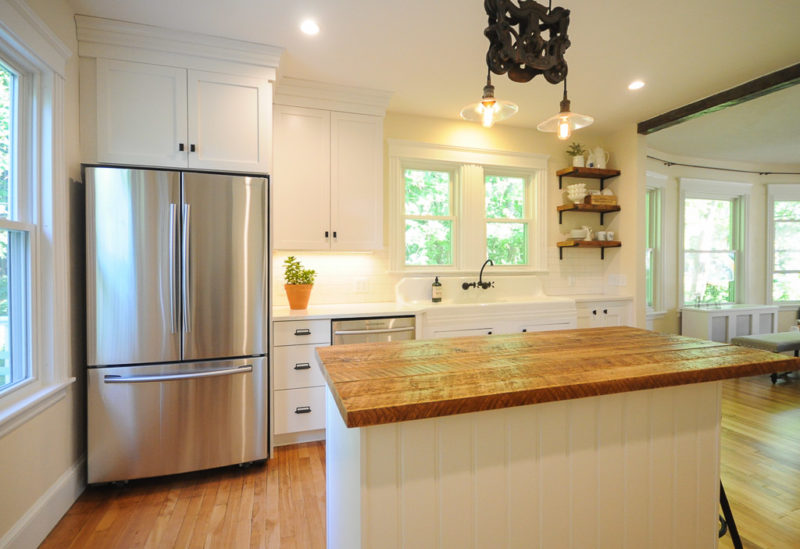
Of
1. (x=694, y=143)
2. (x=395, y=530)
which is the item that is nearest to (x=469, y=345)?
(x=395, y=530)

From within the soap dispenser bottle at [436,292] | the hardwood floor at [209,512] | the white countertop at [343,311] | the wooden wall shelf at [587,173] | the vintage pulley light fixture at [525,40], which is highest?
the wooden wall shelf at [587,173]

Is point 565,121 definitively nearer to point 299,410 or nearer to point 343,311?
point 343,311

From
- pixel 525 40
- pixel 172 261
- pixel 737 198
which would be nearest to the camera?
pixel 525 40

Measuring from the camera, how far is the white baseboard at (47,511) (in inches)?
64.9

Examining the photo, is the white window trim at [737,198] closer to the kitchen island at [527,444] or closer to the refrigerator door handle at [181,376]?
the kitchen island at [527,444]

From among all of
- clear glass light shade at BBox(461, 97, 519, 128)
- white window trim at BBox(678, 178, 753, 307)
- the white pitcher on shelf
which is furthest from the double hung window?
white window trim at BBox(678, 178, 753, 307)

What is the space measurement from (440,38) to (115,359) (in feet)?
8.79

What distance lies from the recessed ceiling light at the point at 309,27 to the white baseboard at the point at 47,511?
9.10 ft

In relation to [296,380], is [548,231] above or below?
above

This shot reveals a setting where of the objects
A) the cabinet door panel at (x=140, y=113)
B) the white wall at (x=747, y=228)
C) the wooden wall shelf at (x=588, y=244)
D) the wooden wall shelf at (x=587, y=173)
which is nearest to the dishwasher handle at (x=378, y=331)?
the cabinet door panel at (x=140, y=113)

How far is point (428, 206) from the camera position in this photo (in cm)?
379

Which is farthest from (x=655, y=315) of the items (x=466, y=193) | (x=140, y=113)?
(x=140, y=113)

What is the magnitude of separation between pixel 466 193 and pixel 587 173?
132 cm

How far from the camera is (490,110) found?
151 cm
